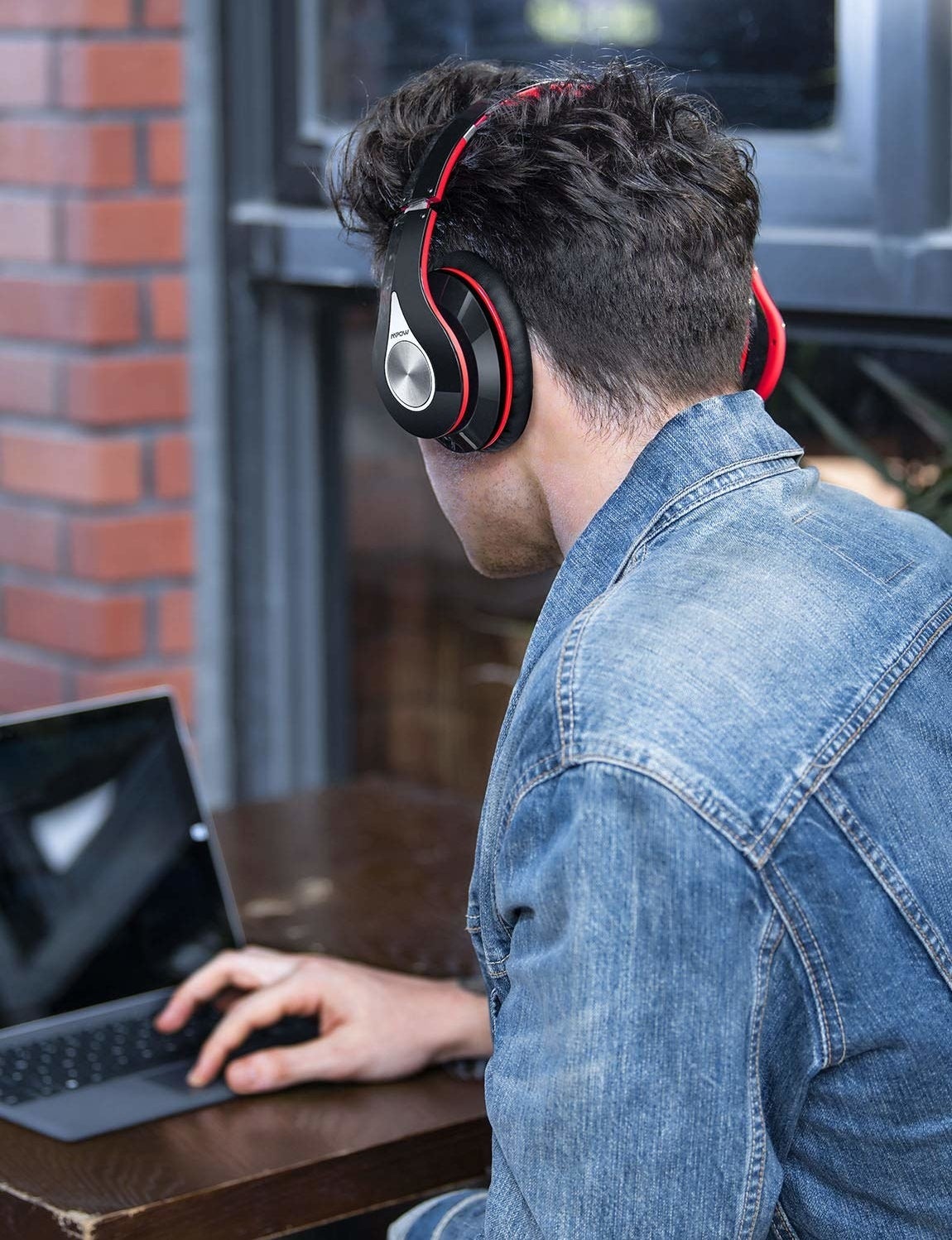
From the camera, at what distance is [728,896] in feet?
2.76

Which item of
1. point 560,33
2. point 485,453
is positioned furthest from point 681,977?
point 560,33

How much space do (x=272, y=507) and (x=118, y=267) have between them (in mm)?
398

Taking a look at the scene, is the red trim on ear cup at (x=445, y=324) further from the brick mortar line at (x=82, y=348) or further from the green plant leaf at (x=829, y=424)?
the brick mortar line at (x=82, y=348)

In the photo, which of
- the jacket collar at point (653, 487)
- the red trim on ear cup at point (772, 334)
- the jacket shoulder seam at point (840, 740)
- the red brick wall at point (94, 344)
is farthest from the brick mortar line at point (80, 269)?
the jacket shoulder seam at point (840, 740)

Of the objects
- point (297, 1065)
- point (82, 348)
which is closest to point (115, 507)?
point (82, 348)

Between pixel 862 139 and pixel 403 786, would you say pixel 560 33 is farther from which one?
pixel 403 786

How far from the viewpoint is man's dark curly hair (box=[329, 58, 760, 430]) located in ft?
3.43

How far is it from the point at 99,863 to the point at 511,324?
653 mm

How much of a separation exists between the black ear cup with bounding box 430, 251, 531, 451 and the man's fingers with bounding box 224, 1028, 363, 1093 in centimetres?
48

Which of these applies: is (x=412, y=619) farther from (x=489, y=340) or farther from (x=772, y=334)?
(x=489, y=340)

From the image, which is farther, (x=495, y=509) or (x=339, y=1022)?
(x=339, y=1022)

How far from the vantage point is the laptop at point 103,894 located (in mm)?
1359

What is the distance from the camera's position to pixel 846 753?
0.90 metres

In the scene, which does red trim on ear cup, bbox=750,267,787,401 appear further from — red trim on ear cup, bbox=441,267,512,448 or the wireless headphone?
red trim on ear cup, bbox=441,267,512,448
